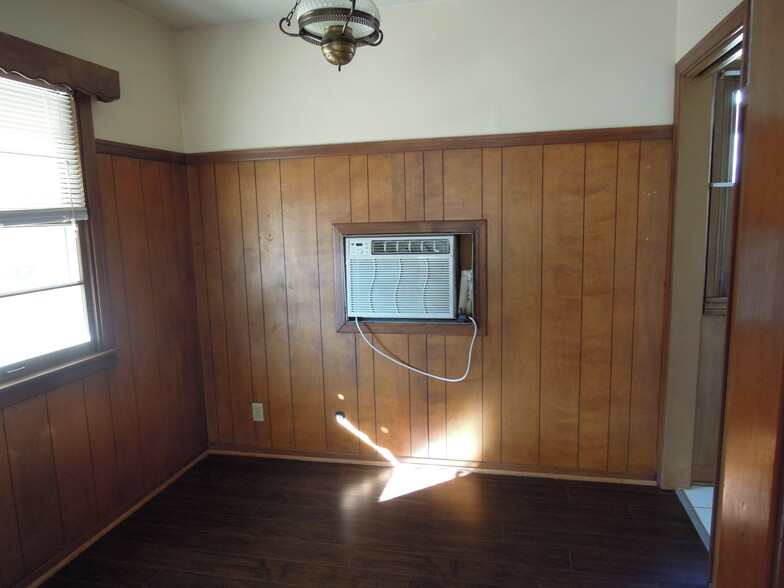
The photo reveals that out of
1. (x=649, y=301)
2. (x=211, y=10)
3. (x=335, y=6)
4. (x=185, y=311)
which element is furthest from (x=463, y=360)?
(x=211, y=10)

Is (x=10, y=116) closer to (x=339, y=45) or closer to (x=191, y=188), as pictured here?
(x=191, y=188)

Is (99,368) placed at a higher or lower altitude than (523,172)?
lower

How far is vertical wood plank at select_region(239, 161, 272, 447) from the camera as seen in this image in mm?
2867

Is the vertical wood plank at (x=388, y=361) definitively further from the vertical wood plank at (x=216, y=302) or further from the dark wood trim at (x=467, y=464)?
the vertical wood plank at (x=216, y=302)

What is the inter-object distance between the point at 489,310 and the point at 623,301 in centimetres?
66

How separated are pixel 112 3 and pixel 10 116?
86cm

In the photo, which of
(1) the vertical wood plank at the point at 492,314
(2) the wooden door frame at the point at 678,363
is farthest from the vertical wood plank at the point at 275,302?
(2) the wooden door frame at the point at 678,363

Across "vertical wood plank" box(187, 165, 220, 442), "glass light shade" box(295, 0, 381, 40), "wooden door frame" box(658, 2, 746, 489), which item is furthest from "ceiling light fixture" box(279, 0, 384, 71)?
"vertical wood plank" box(187, 165, 220, 442)

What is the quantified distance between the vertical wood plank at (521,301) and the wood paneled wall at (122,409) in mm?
1804

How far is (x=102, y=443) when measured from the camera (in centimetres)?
235

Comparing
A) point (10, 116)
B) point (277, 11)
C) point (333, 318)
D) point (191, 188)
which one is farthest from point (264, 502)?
point (277, 11)

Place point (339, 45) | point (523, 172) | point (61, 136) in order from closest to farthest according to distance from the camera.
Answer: point (339, 45) < point (61, 136) < point (523, 172)

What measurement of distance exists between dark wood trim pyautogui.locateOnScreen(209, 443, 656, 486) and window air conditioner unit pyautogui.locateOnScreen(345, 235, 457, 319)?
841 mm

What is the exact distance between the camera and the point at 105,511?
2363 mm
